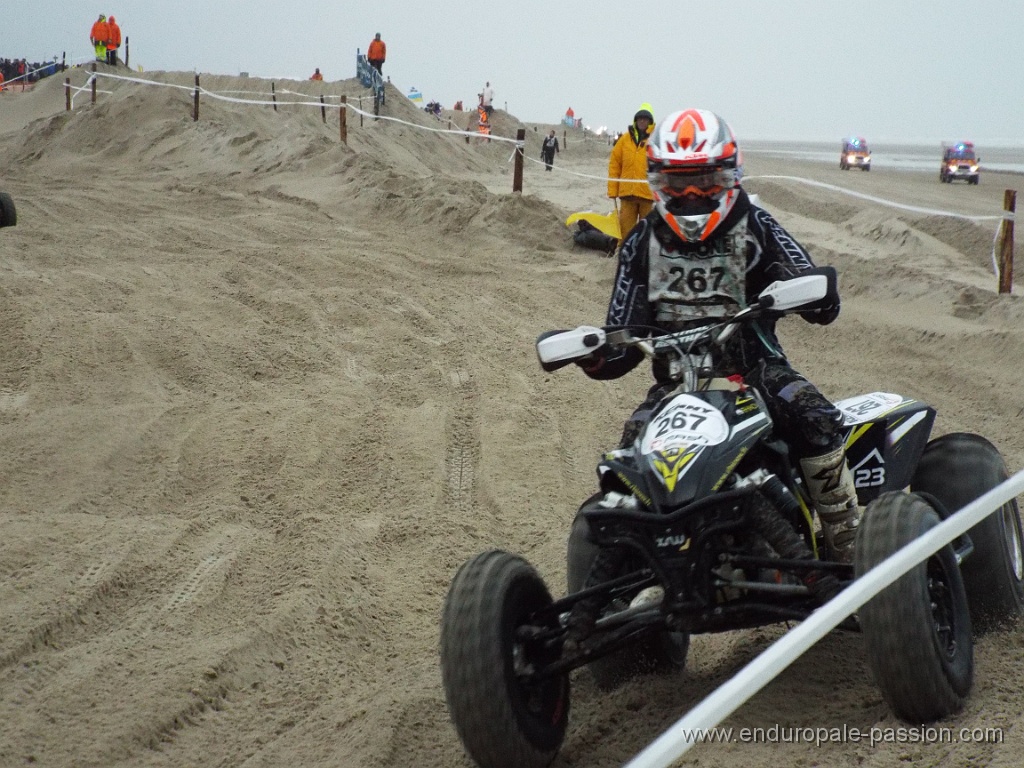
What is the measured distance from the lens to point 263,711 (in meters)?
3.81

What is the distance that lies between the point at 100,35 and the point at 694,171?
30441 mm

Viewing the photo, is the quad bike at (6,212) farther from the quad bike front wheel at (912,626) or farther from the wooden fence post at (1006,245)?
the wooden fence post at (1006,245)

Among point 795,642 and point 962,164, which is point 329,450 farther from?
point 962,164

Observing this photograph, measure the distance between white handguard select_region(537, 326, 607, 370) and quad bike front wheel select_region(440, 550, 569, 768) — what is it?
67 cm

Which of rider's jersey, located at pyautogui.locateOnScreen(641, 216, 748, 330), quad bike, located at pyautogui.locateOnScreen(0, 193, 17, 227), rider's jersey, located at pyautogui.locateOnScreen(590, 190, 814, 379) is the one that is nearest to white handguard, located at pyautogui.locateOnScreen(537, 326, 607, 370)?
rider's jersey, located at pyautogui.locateOnScreen(590, 190, 814, 379)

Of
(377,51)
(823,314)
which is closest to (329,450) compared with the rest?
(823,314)

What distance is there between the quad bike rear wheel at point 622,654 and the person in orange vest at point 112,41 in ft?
99.6

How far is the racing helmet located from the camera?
377cm

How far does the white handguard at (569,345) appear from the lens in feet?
11.7

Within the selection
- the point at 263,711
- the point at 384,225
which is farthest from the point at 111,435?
the point at 384,225

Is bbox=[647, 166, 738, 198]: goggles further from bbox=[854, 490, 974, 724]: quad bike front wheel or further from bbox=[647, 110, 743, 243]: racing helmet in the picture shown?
bbox=[854, 490, 974, 724]: quad bike front wheel

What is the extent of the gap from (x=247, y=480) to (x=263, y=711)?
2.25 meters

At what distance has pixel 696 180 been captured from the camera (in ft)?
12.4

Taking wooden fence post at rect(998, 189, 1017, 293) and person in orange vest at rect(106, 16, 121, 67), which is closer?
wooden fence post at rect(998, 189, 1017, 293)
